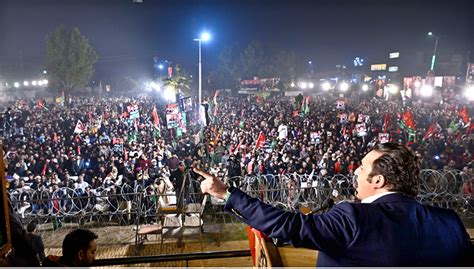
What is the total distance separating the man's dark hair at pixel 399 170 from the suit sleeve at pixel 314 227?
332 millimetres

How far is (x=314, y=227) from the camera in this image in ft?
4.95

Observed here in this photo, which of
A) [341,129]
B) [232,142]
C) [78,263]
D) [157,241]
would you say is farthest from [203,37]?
[78,263]

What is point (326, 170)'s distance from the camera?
1274cm

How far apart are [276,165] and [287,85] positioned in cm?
5667

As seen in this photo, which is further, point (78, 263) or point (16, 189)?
point (16, 189)

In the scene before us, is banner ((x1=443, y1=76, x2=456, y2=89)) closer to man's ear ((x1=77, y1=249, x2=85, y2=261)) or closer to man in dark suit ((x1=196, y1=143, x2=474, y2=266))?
man in dark suit ((x1=196, y1=143, x2=474, y2=266))

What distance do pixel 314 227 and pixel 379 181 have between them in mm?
485

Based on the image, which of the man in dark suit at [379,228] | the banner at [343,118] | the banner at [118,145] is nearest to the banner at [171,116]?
the banner at [118,145]

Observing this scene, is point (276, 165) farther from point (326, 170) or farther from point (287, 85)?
point (287, 85)

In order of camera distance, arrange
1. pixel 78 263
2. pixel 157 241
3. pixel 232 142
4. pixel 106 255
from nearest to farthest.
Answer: pixel 78 263 < pixel 106 255 < pixel 157 241 < pixel 232 142

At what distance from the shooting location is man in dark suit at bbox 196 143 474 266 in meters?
1.50

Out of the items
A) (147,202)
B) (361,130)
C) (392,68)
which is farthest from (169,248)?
(392,68)

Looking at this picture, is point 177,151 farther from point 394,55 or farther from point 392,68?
point 394,55

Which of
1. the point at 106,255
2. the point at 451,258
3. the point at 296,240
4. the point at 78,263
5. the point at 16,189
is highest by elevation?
the point at 296,240
